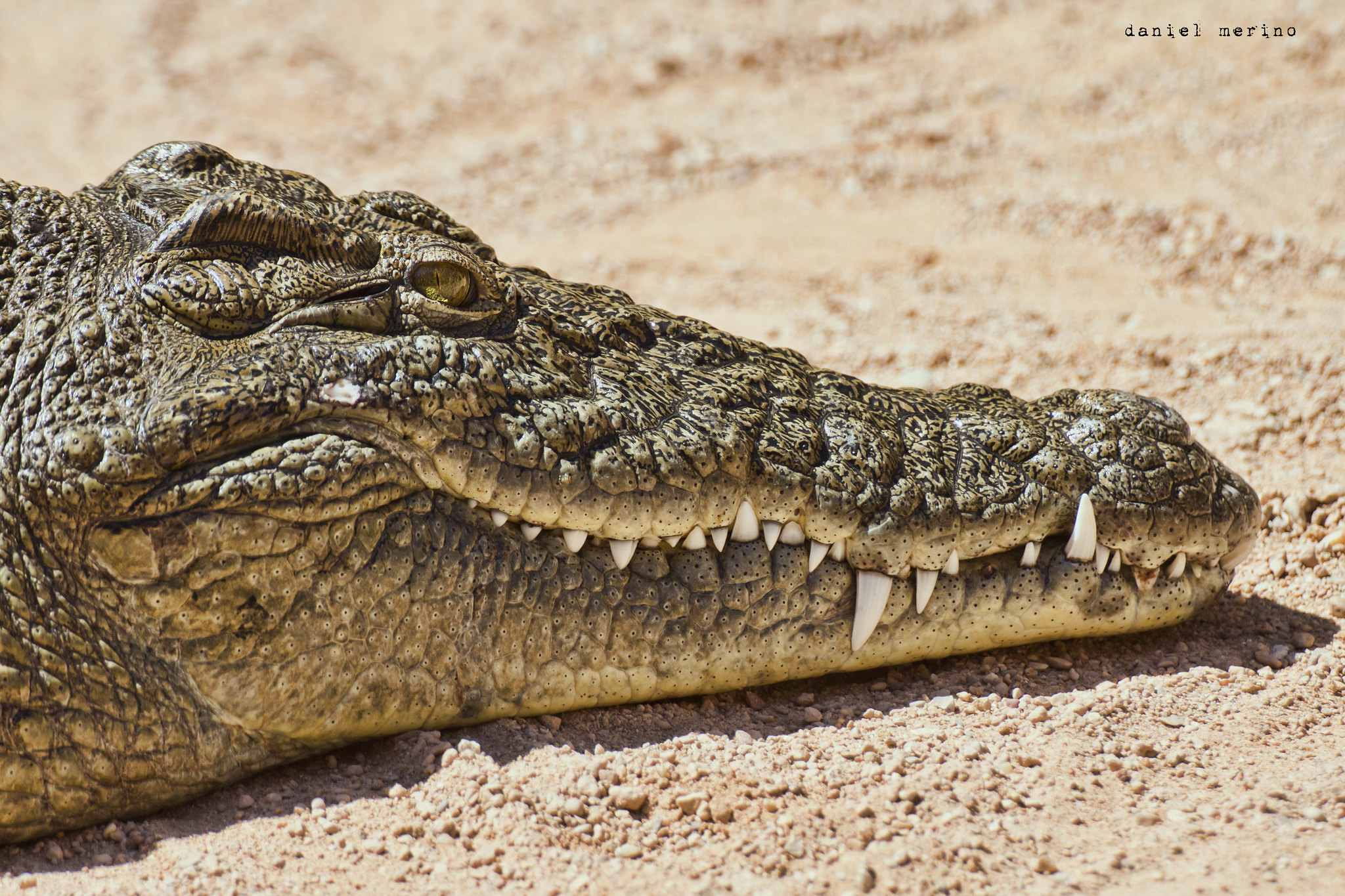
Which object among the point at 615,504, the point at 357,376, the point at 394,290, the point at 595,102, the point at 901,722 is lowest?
the point at 901,722

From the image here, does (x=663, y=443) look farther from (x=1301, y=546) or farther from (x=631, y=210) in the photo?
(x=631, y=210)

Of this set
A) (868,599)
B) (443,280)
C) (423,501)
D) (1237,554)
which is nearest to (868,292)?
(1237,554)

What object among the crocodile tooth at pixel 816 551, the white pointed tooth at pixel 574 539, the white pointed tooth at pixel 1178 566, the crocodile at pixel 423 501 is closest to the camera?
the crocodile at pixel 423 501

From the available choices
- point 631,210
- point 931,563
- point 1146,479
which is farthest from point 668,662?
point 631,210

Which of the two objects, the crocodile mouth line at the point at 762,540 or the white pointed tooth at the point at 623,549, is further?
the white pointed tooth at the point at 623,549

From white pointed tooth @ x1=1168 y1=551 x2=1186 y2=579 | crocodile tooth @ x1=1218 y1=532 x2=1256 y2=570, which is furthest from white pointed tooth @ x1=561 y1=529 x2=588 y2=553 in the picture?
crocodile tooth @ x1=1218 y1=532 x2=1256 y2=570

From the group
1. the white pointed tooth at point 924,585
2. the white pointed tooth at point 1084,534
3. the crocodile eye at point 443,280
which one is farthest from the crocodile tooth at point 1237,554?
the crocodile eye at point 443,280

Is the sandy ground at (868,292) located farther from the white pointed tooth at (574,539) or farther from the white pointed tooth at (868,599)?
the white pointed tooth at (574,539)
